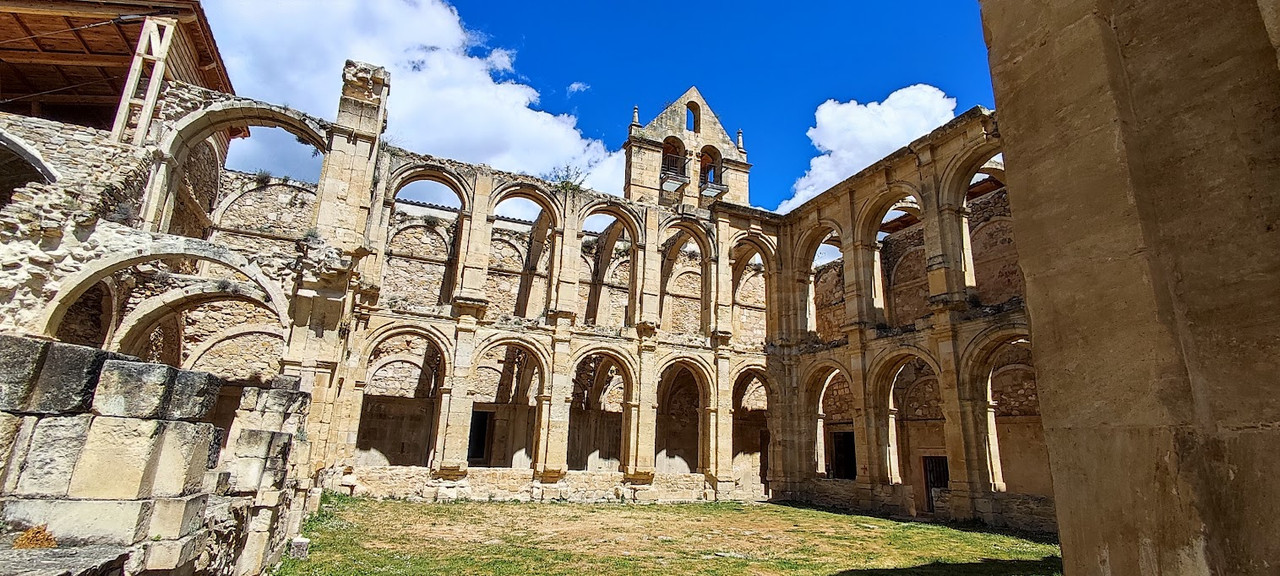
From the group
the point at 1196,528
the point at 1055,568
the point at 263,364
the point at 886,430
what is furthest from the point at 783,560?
the point at 263,364

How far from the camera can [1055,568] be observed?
28.7 ft

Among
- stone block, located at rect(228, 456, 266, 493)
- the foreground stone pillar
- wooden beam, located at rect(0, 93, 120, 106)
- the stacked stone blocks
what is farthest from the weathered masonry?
the foreground stone pillar

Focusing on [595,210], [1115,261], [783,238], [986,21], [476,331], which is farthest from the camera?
[783,238]

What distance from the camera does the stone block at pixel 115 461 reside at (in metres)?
3.51

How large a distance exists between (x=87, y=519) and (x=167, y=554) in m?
0.56

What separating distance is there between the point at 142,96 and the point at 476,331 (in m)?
9.09

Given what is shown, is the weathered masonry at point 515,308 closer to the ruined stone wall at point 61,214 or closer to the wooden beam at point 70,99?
the ruined stone wall at point 61,214

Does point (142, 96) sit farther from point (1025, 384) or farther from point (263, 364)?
point (1025, 384)

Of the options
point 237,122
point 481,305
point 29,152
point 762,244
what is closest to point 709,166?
point 762,244

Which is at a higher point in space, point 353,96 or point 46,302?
point 353,96

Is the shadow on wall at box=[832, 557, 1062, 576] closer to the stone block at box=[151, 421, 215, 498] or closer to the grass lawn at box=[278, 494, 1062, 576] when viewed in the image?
the grass lawn at box=[278, 494, 1062, 576]

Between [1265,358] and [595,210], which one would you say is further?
[595,210]

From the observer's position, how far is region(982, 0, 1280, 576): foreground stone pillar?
1723mm

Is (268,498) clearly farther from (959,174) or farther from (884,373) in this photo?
(959,174)
